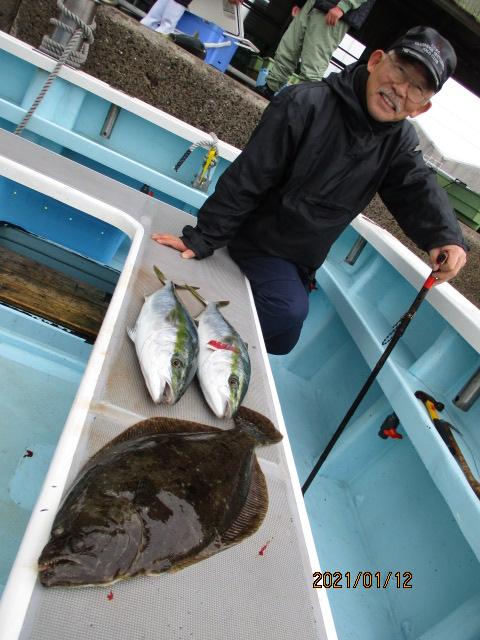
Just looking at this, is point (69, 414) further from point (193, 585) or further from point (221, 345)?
A: point (221, 345)

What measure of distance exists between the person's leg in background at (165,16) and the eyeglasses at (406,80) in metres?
5.49

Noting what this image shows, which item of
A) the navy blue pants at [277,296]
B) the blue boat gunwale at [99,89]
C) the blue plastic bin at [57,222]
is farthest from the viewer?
the blue boat gunwale at [99,89]

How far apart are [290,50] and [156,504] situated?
23.3ft

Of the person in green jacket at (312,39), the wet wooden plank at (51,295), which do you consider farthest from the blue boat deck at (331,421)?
the person in green jacket at (312,39)

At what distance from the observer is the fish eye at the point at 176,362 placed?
1.54 metres

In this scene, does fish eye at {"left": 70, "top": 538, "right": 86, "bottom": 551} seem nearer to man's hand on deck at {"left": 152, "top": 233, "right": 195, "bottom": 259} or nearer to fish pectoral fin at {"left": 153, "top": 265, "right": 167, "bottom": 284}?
fish pectoral fin at {"left": 153, "top": 265, "right": 167, "bottom": 284}

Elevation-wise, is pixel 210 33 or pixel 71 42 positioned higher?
pixel 210 33

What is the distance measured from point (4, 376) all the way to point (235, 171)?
1.73 m

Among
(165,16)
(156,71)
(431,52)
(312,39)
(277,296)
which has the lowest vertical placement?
(277,296)
